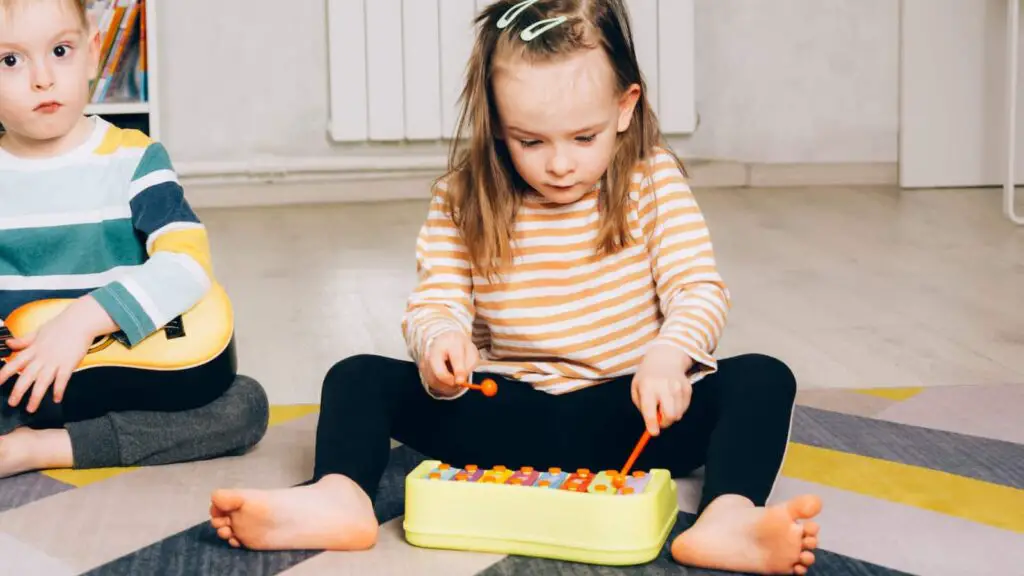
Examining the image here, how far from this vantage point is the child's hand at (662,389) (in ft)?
2.79

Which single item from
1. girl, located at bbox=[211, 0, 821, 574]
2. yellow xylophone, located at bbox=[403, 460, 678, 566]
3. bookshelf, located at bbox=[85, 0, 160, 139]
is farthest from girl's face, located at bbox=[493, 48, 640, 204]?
bookshelf, located at bbox=[85, 0, 160, 139]

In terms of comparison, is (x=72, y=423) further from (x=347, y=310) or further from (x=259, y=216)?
(x=259, y=216)

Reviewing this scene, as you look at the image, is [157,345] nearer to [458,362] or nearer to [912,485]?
[458,362]

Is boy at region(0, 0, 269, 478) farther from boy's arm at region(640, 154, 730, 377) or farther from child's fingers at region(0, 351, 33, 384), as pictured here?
boy's arm at region(640, 154, 730, 377)

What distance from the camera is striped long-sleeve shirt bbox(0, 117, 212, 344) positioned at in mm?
1090

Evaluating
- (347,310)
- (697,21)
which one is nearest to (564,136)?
(347,310)

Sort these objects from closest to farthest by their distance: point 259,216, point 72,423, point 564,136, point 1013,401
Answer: point 564,136, point 72,423, point 1013,401, point 259,216

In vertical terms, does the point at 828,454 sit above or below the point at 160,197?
below

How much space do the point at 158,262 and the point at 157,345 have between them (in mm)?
72

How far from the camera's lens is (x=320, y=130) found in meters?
2.90

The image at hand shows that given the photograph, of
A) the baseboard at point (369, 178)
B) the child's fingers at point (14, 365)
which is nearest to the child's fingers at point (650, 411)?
the child's fingers at point (14, 365)

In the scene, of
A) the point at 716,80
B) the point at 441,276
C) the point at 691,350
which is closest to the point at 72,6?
the point at 441,276

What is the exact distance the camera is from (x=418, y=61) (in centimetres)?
282

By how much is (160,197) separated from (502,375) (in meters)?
0.36
